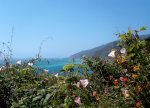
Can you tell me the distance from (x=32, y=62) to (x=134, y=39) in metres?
2.05

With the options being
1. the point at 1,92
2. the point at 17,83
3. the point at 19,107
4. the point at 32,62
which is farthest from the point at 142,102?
the point at 32,62

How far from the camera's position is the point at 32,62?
315 centimetres

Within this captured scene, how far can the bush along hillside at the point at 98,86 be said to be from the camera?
152 centimetres

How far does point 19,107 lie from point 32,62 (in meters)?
1.47

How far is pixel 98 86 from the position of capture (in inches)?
80.7

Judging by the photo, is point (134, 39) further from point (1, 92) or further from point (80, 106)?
point (1, 92)

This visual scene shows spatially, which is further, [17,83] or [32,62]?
[32,62]

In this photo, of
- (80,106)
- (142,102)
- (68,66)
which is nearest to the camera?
(142,102)

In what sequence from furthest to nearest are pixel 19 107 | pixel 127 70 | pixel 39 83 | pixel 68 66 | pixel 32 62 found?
1. pixel 32 62
2. pixel 39 83
3. pixel 68 66
4. pixel 127 70
5. pixel 19 107

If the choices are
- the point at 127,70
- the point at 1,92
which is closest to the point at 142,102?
the point at 127,70

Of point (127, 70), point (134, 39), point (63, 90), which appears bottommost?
point (63, 90)

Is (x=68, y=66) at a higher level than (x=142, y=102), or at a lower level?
higher

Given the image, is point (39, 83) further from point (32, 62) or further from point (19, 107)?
point (32, 62)

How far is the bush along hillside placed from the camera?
152 centimetres
